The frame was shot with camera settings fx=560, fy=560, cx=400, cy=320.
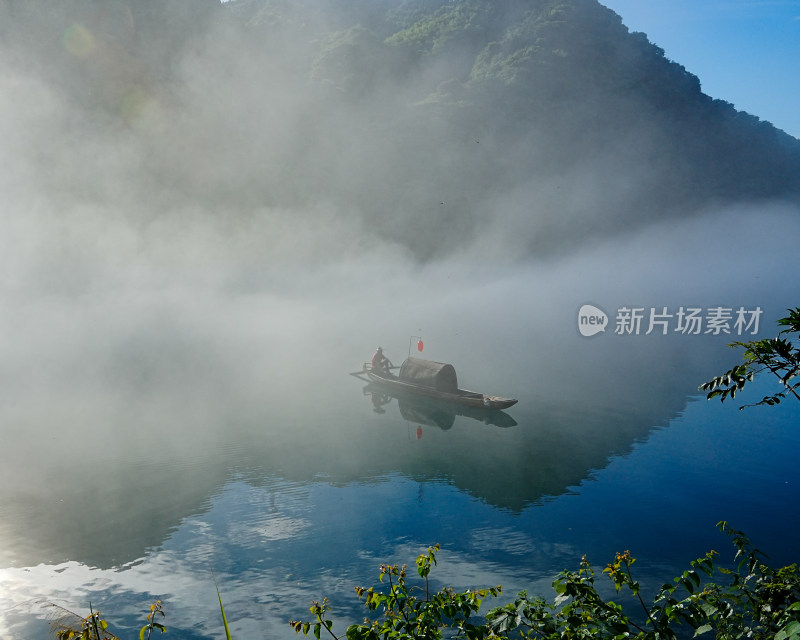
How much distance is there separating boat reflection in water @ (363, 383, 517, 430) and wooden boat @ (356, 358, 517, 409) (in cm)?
57

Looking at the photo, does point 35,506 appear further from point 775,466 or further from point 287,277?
point 287,277

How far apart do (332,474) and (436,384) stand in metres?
9.89

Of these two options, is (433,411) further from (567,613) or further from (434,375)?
(567,613)

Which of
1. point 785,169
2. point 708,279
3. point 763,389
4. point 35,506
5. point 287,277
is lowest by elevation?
point 35,506

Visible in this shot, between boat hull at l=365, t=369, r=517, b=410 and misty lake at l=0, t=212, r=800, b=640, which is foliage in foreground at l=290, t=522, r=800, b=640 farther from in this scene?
boat hull at l=365, t=369, r=517, b=410

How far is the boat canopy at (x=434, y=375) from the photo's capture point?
28766mm

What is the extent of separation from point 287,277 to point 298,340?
33.3m

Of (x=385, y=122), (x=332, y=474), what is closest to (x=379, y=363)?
(x=332, y=474)

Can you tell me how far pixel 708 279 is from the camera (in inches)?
3725

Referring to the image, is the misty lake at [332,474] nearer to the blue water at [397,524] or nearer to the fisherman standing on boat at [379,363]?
the blue water at [397,524]

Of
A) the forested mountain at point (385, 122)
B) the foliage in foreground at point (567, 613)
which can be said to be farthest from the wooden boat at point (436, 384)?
A: the forested mountain at point (385, 122)

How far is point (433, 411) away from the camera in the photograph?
2873 centimetres

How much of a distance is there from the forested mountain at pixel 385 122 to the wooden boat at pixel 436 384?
6506 centimetres

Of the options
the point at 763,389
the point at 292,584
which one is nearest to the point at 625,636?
the point at 292,584
